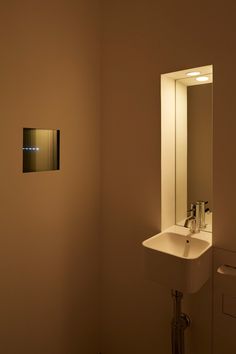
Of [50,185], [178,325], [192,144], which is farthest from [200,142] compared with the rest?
[178,325]

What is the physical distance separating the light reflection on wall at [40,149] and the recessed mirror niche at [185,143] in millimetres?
700

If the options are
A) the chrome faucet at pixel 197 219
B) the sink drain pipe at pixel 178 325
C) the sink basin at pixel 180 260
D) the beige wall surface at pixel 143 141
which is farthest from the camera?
the chrome faucet at pixel 197 219

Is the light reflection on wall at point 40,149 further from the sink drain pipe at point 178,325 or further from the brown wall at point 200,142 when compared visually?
the sink drain pipe at point 178,325

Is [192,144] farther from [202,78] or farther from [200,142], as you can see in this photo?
[202,78]

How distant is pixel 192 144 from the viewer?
1875 millimetres

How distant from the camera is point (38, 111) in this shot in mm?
1666

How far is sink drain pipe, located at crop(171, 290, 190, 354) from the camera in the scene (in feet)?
5.19

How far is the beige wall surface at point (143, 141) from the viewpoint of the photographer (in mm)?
1477

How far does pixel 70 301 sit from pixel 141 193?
3.00 feet

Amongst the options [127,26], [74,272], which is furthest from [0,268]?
[127,26]

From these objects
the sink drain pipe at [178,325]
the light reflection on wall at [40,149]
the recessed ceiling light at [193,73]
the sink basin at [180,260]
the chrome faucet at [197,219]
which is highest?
the recessed ceiling light at [193,73]

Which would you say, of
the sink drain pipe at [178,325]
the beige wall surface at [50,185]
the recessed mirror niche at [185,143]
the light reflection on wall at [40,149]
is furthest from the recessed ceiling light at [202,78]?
the sink drain pipe at [178,325]

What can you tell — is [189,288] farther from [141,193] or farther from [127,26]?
[127,26]

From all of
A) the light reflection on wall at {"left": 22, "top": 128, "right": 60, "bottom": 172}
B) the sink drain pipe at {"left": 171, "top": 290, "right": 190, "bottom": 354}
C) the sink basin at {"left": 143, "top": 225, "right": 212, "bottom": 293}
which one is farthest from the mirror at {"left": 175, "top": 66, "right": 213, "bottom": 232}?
the light reflection on wall at {"left": 22, "top": 128, "right": 60, "bottom": 172}
